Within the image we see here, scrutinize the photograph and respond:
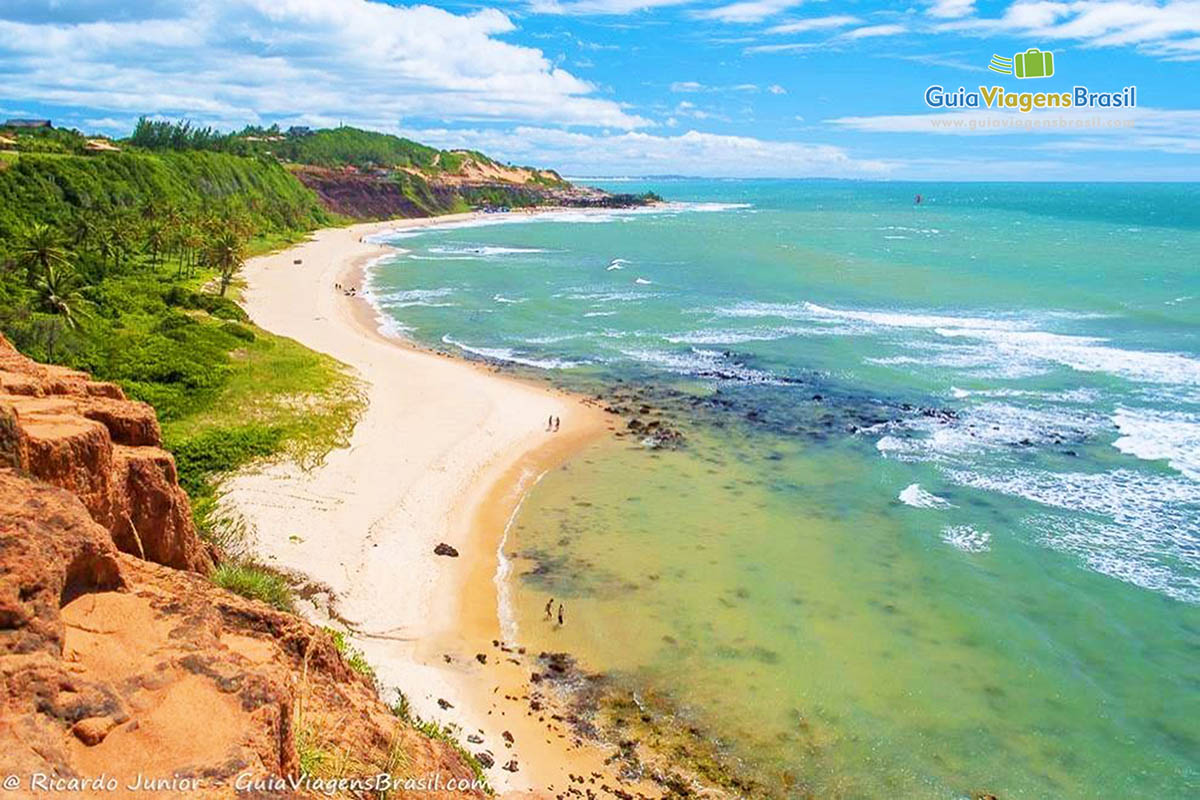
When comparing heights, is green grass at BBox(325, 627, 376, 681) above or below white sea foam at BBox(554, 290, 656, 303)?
below

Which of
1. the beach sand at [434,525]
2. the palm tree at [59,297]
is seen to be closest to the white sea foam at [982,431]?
the beach sand at [434,525]

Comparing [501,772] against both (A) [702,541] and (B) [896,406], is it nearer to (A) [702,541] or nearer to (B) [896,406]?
(A) [702,541]

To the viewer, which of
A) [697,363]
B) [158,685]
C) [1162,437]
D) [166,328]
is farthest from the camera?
[697,363]

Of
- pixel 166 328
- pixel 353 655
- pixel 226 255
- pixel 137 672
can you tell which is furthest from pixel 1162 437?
pixel 226 255

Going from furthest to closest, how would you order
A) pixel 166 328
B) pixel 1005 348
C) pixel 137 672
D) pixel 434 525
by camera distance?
pixel 1005 348, pixel 166 328, pixel 434 525, pixel 137 672

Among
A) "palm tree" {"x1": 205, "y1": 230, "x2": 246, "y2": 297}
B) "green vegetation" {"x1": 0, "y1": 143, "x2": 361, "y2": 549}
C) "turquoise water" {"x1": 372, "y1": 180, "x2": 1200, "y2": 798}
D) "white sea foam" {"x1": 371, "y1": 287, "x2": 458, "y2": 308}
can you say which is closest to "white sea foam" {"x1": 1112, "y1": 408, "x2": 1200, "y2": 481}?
"turquoise water" {"x1": 372, "y1": 180, "x2": 1200, "y2": 798}

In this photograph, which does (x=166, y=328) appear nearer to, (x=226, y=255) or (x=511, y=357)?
(x=511, y=357)

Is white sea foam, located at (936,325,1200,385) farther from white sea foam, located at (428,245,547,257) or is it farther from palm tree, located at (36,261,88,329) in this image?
white sea foam, located at (428,245,547,257)
